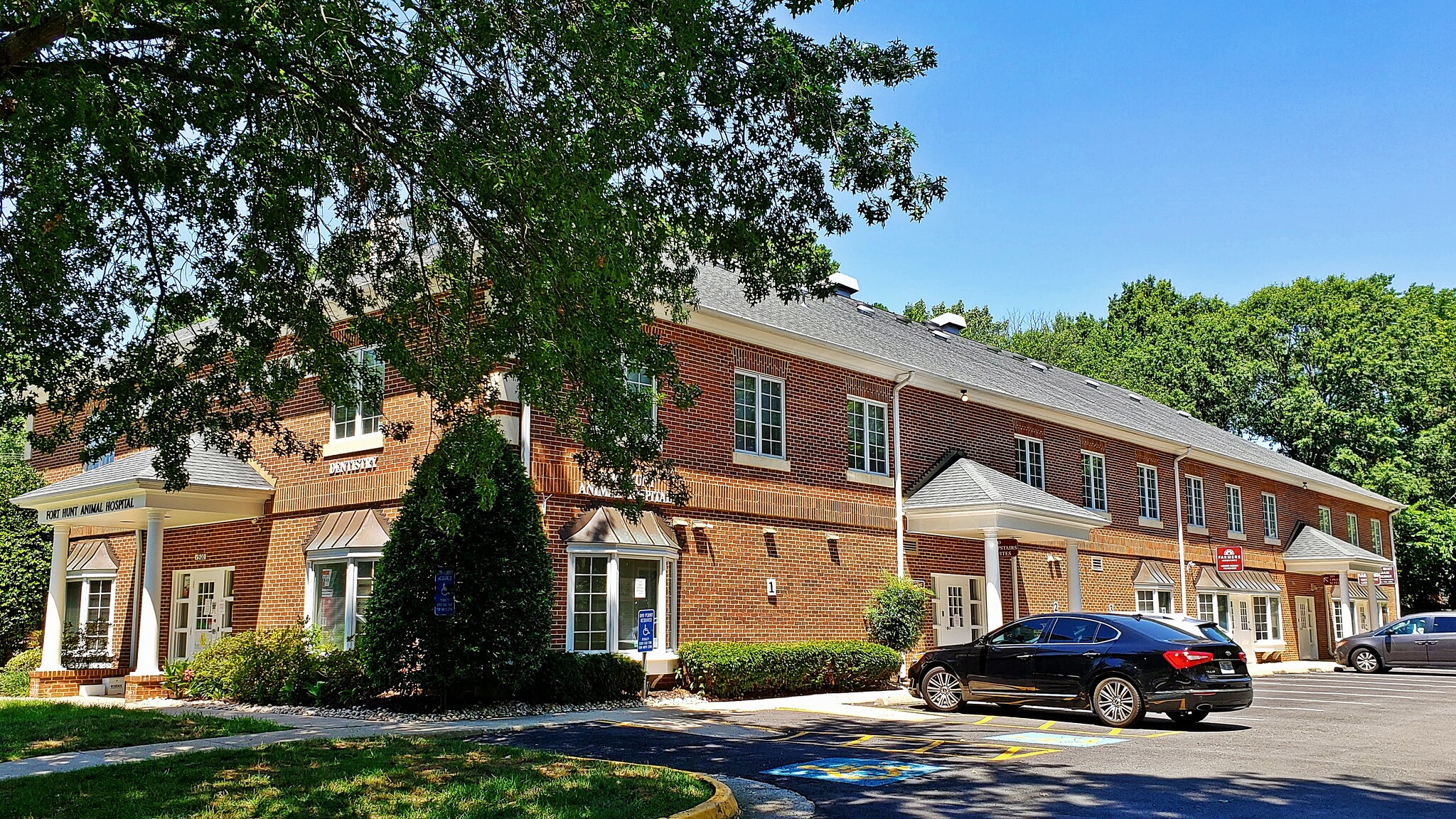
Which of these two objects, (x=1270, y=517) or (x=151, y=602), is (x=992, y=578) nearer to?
(x=151, y=602)

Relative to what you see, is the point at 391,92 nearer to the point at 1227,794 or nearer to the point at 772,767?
the point at 772,767

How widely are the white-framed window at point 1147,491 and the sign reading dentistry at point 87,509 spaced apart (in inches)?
952

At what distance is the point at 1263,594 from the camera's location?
35938 mm

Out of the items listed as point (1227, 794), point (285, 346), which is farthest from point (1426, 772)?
point (285, 346)

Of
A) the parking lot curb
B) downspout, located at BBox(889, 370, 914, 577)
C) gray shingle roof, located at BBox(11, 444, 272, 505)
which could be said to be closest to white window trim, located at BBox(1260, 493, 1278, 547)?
downspout, located at BBox(889, 370, 914, 577)

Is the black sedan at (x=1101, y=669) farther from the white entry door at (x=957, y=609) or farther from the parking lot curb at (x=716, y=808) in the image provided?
the parking lot curb at (x=716, y=808)

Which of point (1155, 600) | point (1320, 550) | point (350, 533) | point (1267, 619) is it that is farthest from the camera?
point (1320, 550)

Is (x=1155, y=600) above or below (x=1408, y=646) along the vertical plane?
above

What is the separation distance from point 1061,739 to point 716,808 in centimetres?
644

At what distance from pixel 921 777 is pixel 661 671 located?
8696 millimetres

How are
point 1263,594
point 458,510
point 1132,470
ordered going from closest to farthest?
point 458,510, point 1132,470, point 1263,594

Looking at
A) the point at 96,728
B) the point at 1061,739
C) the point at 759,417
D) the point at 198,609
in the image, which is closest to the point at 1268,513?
the point at 759,417

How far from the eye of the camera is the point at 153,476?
1986 cm

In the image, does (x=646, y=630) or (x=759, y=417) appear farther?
(x=759, y=417)
